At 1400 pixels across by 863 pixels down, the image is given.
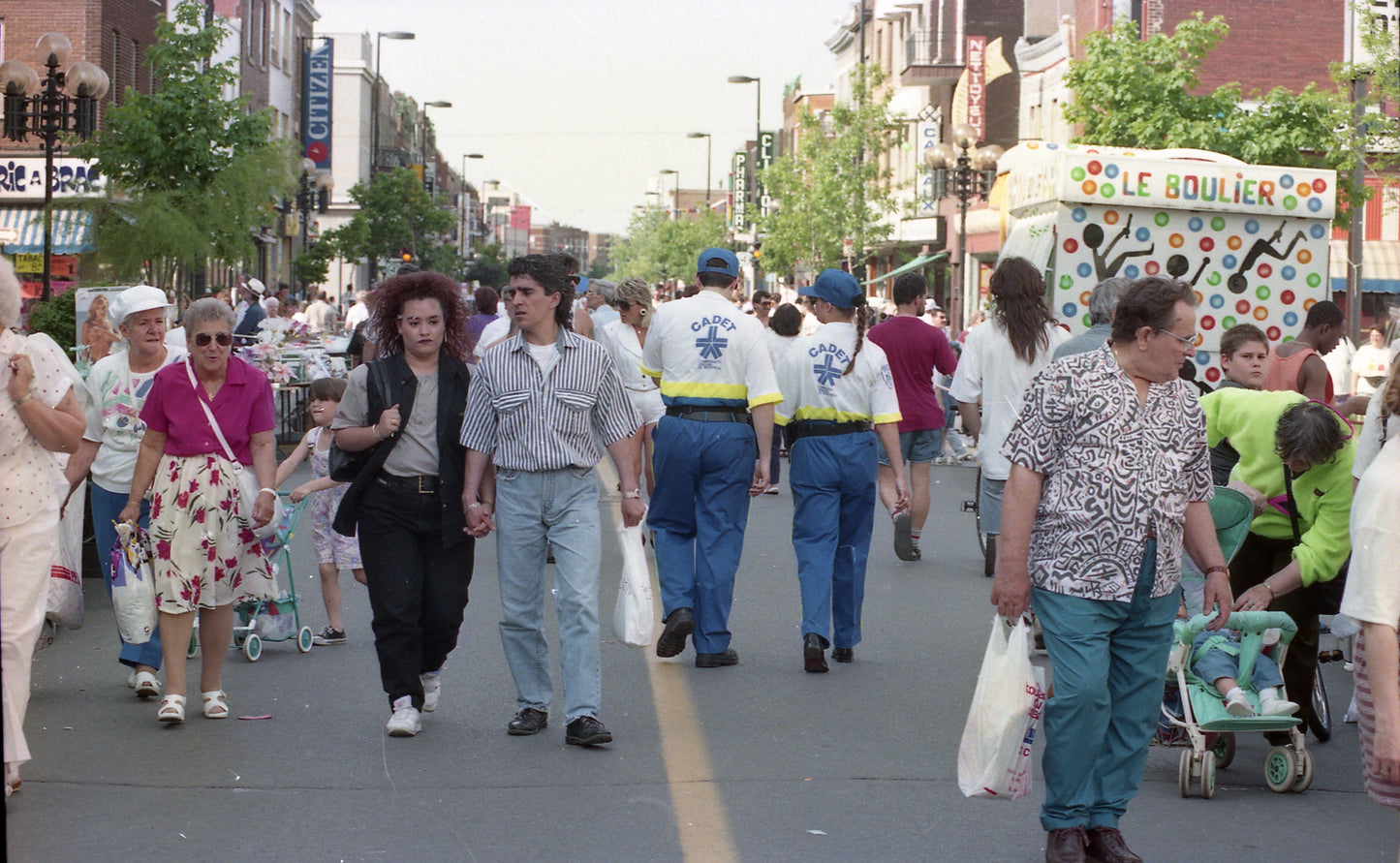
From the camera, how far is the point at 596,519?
22.4ft

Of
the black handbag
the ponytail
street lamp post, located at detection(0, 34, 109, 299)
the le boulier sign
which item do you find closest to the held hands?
the ponytail

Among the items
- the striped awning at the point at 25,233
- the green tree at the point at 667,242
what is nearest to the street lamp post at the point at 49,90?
the striped awning at the point at 25,233

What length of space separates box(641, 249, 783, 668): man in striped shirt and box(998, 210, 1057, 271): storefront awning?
5.63 meters

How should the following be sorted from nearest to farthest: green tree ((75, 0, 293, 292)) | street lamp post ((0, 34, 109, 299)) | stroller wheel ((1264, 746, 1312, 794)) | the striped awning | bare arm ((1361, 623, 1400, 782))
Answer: bare arm ((1361, 623, 1400, 782))
stroller wheel ((1264, 746, 1312, 794))
street lamp post ((0, 34, 109, 299))
green tree ((75, 0, 293, 292))
the striped awning

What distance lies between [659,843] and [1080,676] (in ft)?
4.54

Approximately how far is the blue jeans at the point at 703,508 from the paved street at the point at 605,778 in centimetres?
34

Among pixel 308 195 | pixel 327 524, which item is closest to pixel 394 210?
pixel 308 195

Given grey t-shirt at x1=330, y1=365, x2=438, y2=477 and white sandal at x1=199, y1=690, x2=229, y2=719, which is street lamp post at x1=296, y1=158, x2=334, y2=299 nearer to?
white sandal at x1=199, y1=690, x2=229, y2=719

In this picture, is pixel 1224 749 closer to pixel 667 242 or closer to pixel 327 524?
pixel 327 524

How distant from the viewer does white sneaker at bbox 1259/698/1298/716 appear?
19.8ft

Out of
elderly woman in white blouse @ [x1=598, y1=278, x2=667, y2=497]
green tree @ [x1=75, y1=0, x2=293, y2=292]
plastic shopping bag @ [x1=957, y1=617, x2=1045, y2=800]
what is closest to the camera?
plastic shopping bag @ [x1=957, y1=617, x2=1045, y2=800]

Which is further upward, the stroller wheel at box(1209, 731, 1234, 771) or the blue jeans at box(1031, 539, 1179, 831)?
the blue jeans at box(1031, 539, 1179, 831)

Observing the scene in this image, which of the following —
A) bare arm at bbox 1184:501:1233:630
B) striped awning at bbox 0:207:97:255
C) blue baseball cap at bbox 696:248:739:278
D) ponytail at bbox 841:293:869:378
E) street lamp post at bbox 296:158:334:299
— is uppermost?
street lamp post at bbox 296:158:334:299

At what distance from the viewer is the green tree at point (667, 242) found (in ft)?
390
